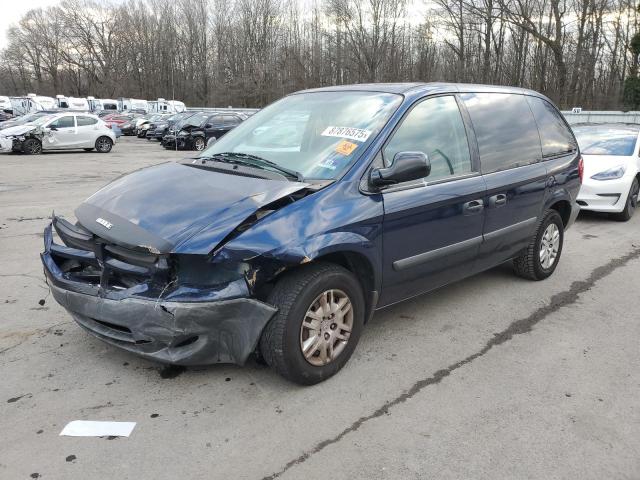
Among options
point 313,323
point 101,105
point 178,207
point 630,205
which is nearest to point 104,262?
point 178,207

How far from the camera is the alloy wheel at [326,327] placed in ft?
10.2

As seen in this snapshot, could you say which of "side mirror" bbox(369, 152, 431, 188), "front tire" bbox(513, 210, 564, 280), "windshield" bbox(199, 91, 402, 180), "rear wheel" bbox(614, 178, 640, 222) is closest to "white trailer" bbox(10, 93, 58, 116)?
"rear wheel" bbox(614, 178, 640, 222)

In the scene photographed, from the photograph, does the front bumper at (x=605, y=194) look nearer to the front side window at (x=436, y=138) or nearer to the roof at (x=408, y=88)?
the roof at (x=408, y=88)

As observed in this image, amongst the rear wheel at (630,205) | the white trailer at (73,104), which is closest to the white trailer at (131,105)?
the white trailer at (73,104)

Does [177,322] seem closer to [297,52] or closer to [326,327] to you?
[326,327]

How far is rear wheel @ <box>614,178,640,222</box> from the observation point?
8.53 meters

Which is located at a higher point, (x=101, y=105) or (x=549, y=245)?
(x=101, y=105)

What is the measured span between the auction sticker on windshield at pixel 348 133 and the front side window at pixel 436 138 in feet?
0.55

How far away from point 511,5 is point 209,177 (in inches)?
1568

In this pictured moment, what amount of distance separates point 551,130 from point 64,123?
1938 centimetres

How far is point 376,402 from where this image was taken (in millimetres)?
3092

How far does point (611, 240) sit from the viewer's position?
23.9 feet

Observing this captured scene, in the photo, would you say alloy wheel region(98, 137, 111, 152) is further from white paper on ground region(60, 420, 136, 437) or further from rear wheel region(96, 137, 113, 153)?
white paper on ground region(60, 420, 136, 437)

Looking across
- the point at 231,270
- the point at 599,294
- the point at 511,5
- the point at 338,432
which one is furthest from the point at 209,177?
the point at 511,5
